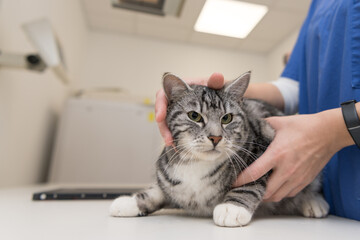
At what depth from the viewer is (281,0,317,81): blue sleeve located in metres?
1.11

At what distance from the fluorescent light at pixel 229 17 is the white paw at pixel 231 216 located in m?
1.47

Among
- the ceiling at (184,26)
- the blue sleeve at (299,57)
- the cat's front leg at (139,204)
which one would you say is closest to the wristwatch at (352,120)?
the blue sleeve at (299,57)

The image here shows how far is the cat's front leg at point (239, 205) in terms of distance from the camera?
0.65 metres

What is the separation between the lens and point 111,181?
2273mm

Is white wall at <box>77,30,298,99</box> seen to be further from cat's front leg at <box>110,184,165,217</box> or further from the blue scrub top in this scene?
cat's front leg at <box>110,184,165,217</box>

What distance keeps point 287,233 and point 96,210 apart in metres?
Answer: 0.58

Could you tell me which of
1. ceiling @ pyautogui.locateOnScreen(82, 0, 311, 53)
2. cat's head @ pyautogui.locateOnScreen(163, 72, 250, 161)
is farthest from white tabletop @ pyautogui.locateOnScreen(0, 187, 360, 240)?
ceiling @ pyautogui.locateOnScreen(82, 0, 311, 53)

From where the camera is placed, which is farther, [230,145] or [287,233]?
[230,145]

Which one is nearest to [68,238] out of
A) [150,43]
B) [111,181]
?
[111,181]

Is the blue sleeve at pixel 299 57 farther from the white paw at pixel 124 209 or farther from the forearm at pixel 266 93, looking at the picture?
the white paw at pixel 124 209

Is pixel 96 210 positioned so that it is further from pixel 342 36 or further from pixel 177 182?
pixel 342 36

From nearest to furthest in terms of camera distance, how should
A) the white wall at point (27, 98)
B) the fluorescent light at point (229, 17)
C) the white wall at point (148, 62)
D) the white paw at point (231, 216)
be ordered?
the white paw at point (231, 216) → the white wall at point (27, 98) → the fluorescent light at point (229, 17) → the white wall at point (148, 62)

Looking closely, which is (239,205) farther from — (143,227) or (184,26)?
(184,26)

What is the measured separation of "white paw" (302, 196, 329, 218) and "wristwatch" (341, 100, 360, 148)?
0.92ft
